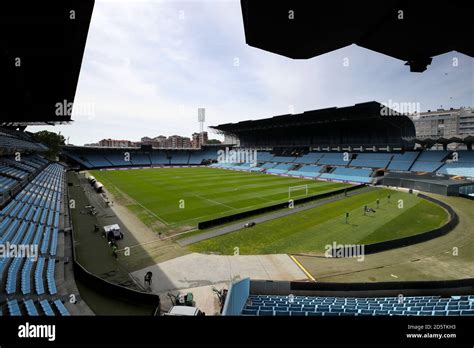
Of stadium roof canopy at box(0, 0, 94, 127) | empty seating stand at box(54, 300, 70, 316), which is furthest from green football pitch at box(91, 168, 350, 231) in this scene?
stadium roof canopy at box(0, 0, 94, 127)

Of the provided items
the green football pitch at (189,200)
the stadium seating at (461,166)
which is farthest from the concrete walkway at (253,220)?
the stadium seating at (461,166)

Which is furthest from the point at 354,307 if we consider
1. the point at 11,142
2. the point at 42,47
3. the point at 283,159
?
the point at 283,159

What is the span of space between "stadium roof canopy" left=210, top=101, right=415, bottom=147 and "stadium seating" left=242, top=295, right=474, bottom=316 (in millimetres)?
42131

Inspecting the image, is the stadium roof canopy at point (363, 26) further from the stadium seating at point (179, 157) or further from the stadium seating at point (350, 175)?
the stadium seating at point (179, 157)

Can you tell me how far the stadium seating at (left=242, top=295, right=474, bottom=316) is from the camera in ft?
23.6

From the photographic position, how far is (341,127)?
197 ft

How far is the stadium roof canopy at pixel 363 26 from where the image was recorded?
3137 millimetres

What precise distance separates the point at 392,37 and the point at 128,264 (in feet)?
52.1

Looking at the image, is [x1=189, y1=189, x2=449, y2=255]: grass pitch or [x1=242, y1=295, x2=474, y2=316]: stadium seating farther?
[x1=189, y1=189, x2=449, y2=255]: grass pitch

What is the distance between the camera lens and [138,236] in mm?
18859

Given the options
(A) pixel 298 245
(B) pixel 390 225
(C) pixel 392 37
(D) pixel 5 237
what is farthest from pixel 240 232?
(C) pixel 392 37

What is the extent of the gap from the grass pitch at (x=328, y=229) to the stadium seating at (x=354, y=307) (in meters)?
5.98

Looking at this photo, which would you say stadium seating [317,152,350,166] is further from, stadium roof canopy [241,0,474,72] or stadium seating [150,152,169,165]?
stadium roof canopy [241,0,474,72]

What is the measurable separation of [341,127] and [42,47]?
61.8 metres
